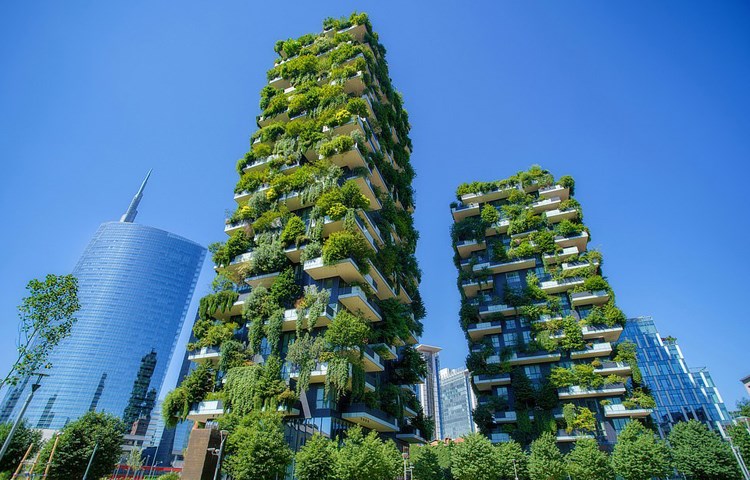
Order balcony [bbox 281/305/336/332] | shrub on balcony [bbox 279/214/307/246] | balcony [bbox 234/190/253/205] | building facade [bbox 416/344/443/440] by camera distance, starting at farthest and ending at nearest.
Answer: building facade [bbox 416/344/443/440]
balcony [bbox 234/190/253/205]
shrub on balcony [bbox 279/214/307/246]
balcony [bbox 281/305/336/332]

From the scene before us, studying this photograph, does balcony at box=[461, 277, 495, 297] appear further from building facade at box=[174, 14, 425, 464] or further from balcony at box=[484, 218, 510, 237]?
building facade at box=[174, 14, 425, 464]

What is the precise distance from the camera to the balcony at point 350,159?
130 feet

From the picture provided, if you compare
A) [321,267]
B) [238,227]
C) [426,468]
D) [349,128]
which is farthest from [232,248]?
[426,468]

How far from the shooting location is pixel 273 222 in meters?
38.8

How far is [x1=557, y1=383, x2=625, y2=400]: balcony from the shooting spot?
131ft

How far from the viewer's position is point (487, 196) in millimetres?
57594

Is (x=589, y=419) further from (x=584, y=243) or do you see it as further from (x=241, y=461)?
(x=241, y=461)

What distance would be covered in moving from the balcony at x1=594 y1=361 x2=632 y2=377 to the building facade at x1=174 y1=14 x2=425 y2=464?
760 inches

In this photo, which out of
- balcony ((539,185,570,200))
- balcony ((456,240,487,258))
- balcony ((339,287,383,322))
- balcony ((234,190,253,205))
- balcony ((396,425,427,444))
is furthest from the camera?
balcony ((456,240,487,258))

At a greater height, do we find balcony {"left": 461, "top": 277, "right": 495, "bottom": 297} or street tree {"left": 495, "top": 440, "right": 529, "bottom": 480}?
balcony {"left": 461, "top": 277, "right": 495, "bottom": 297}

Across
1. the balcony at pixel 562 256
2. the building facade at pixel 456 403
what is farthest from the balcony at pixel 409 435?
the building facade at pixel 456 403

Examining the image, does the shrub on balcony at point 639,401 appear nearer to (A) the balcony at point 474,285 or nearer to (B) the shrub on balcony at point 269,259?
(A) the balcony at point 474,285

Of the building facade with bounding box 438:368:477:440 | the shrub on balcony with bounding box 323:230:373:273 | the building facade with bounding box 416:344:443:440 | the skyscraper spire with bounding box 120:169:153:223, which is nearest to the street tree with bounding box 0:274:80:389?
the shrub on balcony with bounding box 323:230:373:273

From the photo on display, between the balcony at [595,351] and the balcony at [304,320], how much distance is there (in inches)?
1107
